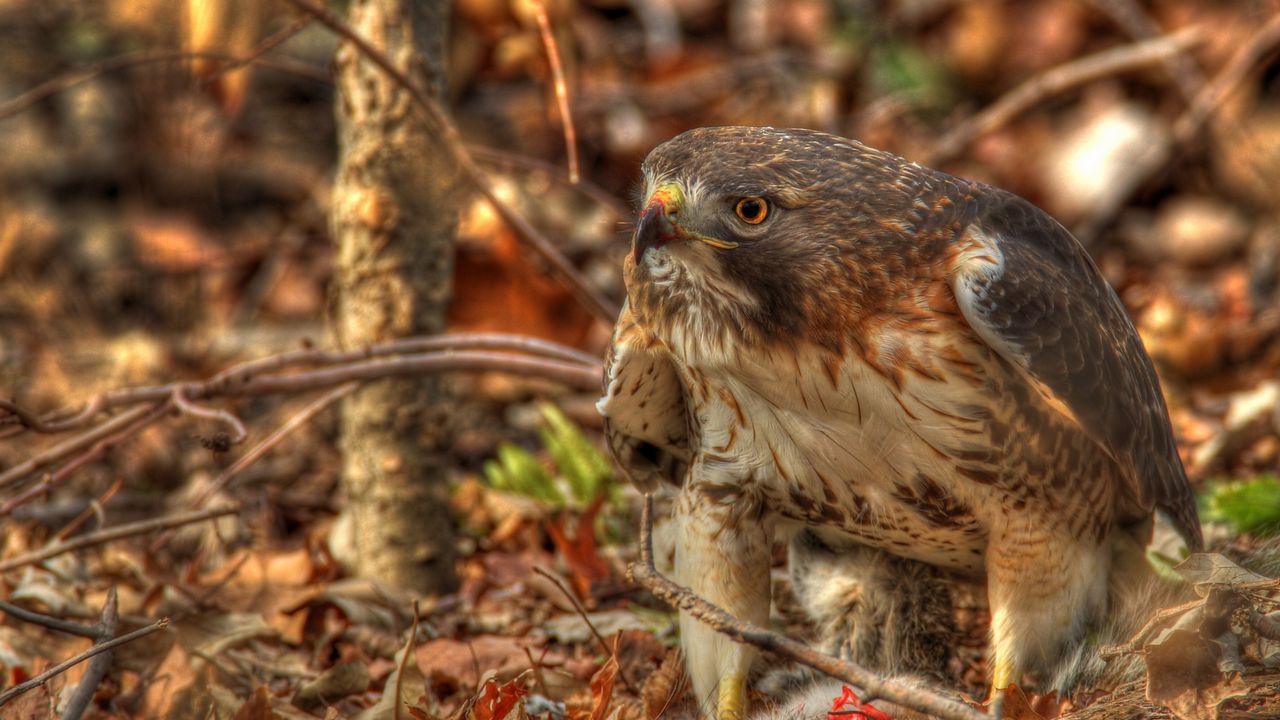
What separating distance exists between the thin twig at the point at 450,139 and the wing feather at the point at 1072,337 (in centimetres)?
143

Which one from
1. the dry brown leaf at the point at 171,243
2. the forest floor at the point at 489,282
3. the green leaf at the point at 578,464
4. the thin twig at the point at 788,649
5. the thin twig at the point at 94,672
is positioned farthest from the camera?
the dry brown leaf at the point at 171,243

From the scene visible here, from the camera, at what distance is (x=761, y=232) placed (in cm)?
255

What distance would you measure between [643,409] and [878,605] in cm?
78

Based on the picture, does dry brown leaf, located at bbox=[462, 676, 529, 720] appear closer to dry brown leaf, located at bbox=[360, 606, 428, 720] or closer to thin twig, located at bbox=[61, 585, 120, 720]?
A: dry brown leaf, located at bbox=[360, 606, 428, 720]

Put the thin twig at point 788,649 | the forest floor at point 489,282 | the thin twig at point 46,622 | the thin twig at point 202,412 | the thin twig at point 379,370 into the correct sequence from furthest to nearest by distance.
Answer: the thin twig at point 379,370
the forest floor at point 489,282
the thin twig at point 202,412
the thin twig at point 46,622
the thin twig at point 788,649

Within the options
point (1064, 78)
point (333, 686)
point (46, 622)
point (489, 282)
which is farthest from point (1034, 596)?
point (1064, 78)

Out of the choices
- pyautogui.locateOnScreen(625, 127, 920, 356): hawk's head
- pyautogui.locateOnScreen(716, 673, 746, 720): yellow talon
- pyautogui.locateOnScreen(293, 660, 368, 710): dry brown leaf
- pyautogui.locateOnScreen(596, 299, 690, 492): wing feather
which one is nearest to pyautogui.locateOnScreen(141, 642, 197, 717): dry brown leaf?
pyautogui.locateOnScreen(293, 660, 368, 710): dry brown leaf

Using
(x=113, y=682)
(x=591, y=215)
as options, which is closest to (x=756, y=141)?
(x=113, y=682)

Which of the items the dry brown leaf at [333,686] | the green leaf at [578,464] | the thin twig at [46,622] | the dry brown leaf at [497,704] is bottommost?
the green leaf at [578,464]

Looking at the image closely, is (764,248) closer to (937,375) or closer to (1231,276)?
(937,375)

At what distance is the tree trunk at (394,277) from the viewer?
3611 mm

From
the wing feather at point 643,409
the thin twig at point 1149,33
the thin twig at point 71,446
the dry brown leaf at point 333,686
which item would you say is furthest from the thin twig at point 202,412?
the thin twig at point 1149,33

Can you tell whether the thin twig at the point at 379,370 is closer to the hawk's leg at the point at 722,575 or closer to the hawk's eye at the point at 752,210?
the hawk's leg at the point at 722,575

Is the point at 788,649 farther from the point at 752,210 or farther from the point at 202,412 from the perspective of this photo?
the point at 202,412
